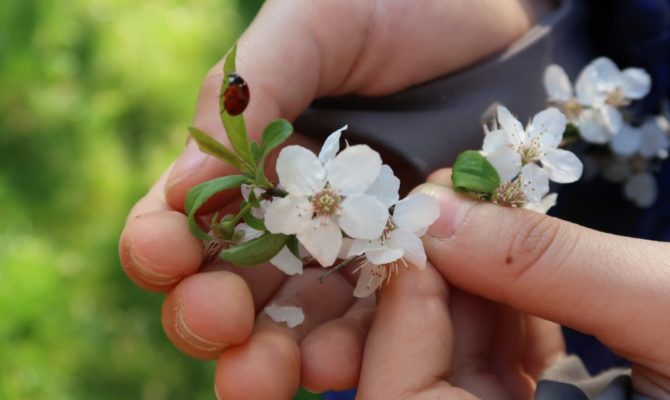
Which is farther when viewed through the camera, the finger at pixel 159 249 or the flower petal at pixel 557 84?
the flower petal at pixel 557 84

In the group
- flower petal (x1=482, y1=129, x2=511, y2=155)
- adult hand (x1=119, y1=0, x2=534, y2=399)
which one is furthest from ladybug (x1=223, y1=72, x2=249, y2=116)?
flower petal (x1=482, y1=129, x2=511, y2=155)

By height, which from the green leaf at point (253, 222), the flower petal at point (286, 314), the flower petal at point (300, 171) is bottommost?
the flower petal at point (286, 314)

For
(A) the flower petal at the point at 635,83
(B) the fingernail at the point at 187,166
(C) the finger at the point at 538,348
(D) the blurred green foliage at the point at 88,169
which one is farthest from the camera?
(D) the blurred green foliage at the point at 88,169

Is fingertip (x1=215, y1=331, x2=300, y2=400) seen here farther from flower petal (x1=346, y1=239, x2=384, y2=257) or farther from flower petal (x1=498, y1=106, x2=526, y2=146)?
flower petal (x1=498, y1=106, x2=526, y2=146)

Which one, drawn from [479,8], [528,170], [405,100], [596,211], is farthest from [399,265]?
[596,211]

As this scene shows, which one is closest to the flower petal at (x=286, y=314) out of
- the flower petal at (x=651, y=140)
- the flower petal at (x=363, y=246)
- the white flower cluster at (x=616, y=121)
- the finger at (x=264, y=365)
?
the finger at (x=264, y=365)

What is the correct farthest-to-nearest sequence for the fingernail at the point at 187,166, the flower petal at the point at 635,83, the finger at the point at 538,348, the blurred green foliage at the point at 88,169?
the blurred green foliage at the point at 88,169 → the flower petal at the point at 635,83 → the finger at the point at 538,348 → the fingernail at the point at 187,166

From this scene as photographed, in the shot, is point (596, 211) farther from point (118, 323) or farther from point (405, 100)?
point (118, 323)

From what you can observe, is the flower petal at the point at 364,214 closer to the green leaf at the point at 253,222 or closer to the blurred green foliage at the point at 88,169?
the green leaf at the point at 253,222
